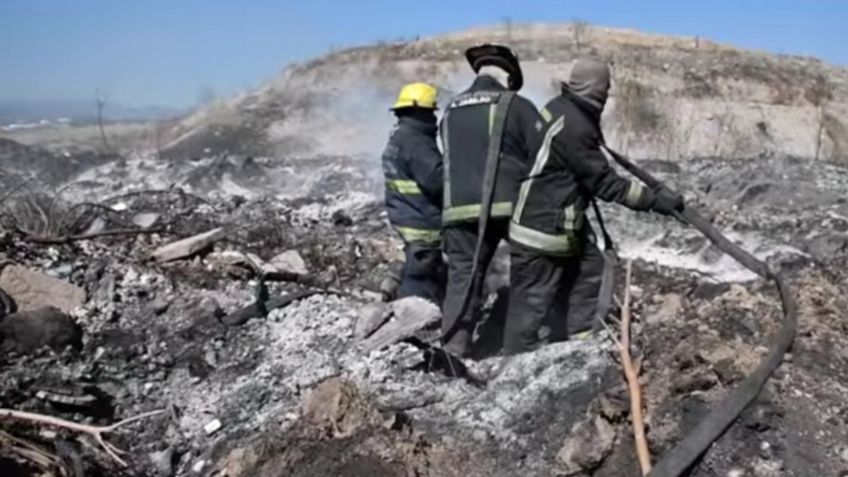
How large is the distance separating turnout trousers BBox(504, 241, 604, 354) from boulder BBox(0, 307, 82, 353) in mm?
2513

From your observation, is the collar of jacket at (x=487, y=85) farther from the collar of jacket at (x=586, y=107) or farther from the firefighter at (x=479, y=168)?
the collar of jacket at (x=586, y=107)

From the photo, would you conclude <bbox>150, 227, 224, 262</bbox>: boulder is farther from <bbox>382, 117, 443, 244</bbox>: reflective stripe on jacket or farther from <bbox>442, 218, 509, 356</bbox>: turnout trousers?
<bbox>442, 218, 509, 356</bbox>: turnout trousers

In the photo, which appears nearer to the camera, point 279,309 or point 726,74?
point 279,309

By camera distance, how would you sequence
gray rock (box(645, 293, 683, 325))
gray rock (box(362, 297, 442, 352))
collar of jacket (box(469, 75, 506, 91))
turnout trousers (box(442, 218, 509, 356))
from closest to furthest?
gray rock (box(645, 293, 683, 325)), gray rock (box(362, 297, 442, 352)), collar of jacket (box(469, 75, 506, 91)), turnout trousers (box(442, 218, 509, 356))

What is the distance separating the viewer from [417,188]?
6.23 meters

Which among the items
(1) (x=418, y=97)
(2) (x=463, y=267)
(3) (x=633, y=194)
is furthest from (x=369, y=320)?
(3) (x=633, y=194)

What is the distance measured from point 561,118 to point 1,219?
4.55 meters

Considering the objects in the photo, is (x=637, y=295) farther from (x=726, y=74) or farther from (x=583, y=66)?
(x=726, y=74)

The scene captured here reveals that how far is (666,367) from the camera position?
4.50m

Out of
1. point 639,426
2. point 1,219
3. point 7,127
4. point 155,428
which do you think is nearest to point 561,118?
point 639,426

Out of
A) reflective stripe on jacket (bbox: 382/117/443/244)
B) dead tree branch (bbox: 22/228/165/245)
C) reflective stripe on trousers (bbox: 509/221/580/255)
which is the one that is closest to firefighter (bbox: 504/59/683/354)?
reflective stripe on trousers (bbox: 509/221/580/255)

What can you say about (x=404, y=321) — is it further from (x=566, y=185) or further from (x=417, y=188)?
(x=566, y=185)

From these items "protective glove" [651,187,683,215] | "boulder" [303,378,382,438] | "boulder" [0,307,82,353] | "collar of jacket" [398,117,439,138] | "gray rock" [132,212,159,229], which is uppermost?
"collar of jacket" [398,117,439,138]

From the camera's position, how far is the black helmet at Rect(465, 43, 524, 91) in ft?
18.8
